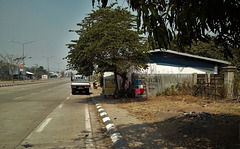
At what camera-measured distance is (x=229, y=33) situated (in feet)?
14.0

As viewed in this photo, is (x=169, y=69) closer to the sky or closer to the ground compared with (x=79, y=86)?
closer to the sky

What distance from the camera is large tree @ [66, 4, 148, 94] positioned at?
41.4ft

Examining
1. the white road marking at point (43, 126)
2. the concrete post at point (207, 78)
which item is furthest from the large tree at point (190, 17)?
the concrete post at point (207, 78)

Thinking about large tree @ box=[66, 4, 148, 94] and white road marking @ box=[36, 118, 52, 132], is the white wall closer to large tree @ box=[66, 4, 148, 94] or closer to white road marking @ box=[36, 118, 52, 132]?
large tree @ box=[66, 4, 148, 94]

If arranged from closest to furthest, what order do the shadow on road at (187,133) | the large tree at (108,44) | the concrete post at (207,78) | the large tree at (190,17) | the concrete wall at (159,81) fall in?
the large tree at (190,17)
the shadow on road at (187,133)
the large tree at (108,44)
the concrete post at (207,78)
the concrete wall at (159,81)

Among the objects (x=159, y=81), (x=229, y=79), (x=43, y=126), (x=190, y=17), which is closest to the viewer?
(x=190, y=17)

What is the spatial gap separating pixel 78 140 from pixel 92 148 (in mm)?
765

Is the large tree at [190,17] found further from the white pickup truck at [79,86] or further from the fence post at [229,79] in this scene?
the white pickup truck at [79,86]

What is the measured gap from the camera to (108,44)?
12.8m

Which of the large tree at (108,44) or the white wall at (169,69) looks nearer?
the large tree at (108,44)

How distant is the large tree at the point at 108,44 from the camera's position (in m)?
12.6

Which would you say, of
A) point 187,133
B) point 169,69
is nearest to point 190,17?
point 187,133

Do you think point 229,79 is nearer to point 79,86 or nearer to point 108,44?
point 108,44

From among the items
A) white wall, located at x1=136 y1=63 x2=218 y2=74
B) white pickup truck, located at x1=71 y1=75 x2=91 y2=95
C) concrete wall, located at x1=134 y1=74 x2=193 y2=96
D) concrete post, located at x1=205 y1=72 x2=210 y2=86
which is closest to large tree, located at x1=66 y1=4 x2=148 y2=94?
concrete wall, located at x1=134 y1=74 x2=193 y2=96
